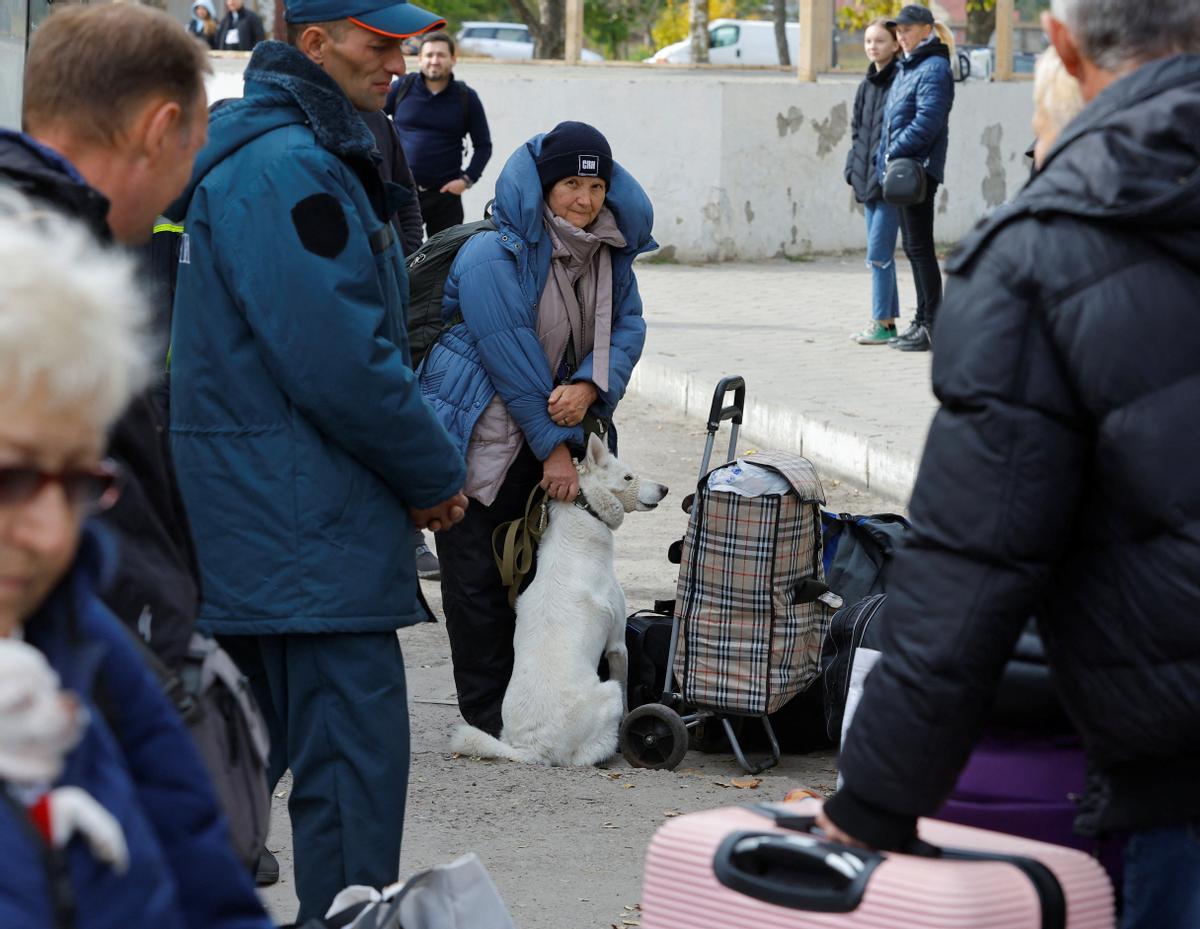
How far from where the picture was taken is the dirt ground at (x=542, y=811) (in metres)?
4.21

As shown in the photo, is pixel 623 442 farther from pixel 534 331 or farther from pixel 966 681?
pixel 966 681

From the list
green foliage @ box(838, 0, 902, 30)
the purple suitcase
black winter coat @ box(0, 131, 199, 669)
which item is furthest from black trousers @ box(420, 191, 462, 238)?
green foliage @ box(838, 0, 902, 30)

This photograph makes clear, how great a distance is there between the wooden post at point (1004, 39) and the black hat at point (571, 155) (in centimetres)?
1406

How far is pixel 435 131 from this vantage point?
12.3 metres

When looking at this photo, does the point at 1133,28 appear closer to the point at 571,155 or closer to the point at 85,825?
the point at 85,825

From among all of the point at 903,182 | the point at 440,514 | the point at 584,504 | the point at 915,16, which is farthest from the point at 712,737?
the point at 915,16

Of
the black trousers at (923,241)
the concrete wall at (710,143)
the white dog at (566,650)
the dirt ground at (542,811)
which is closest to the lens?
the dirt ground at (542,811)

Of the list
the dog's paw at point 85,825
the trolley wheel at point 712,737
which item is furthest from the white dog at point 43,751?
the trolley wheel at point 712,737

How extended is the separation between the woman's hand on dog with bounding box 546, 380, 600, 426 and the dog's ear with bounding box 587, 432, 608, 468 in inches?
7.4

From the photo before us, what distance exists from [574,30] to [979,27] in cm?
1527

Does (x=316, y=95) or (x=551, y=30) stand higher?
(x=551, y=30)

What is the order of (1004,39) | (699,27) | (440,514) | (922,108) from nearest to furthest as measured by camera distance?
(440,514) < (922,108) < (1004,39) < (699,27)

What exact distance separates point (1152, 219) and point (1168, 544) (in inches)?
14.3

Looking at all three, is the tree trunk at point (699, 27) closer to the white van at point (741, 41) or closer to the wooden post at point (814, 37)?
the wooden post at point (814, 37)
